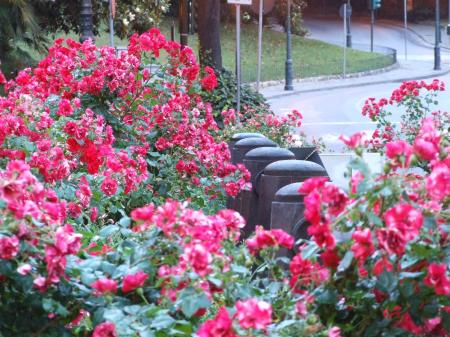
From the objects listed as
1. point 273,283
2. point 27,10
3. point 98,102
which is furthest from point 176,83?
point 27,10

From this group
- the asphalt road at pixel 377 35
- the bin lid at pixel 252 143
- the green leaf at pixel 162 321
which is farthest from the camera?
the asphalt road at pixel 377 35

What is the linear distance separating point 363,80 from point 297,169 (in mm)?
33403

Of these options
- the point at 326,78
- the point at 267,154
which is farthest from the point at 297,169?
the point at 326,78

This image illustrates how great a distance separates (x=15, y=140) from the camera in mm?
6379

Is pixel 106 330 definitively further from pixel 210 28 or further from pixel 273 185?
pixel 210 28

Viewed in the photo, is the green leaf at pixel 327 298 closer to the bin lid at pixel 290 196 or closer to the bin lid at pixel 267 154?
the bin lid at pixel 290 196

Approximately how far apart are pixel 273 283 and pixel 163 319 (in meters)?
0.44

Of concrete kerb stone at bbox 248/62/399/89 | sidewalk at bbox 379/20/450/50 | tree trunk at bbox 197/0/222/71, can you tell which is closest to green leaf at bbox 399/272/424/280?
tree trunk at bbox 197/0/222/71

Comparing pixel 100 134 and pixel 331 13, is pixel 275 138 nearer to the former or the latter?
pixel 100 134

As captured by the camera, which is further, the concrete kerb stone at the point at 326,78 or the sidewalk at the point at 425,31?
the sidewalk at the point at 425,31

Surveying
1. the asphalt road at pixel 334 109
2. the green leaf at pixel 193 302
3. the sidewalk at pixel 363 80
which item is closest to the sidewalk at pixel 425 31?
the sidewalk at pixel 363 80

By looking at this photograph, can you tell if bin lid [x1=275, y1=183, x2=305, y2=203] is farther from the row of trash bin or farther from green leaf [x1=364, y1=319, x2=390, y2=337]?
green leaf [x1=364, y1=319, x2=390, y2=337]

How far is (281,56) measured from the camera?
153ft

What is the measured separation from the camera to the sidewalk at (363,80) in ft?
117
